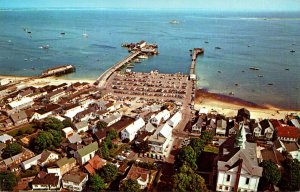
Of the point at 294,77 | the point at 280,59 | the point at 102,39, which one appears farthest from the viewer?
the point at 102,39

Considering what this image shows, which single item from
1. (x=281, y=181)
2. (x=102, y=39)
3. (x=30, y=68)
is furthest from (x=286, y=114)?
(x=102, y=39)

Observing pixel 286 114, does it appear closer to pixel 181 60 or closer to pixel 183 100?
pixel 183 100

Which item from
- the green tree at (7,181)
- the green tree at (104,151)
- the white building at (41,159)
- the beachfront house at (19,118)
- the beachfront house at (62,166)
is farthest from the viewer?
the beachfront house at (19,118)

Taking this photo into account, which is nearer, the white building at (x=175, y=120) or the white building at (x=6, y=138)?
the white building at (x=6, y=138)

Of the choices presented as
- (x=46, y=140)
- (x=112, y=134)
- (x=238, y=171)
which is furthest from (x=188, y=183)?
(x=46, y=140)

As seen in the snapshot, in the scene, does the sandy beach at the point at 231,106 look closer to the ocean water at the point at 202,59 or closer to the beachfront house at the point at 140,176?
the ocean water at the point at 202,59

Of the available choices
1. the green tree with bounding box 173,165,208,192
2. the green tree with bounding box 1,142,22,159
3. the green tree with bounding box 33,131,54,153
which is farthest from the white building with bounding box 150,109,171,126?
the green tree with bounding box 1,142,22,159

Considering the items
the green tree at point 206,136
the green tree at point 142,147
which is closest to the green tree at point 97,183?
the green tree at point 142,147
